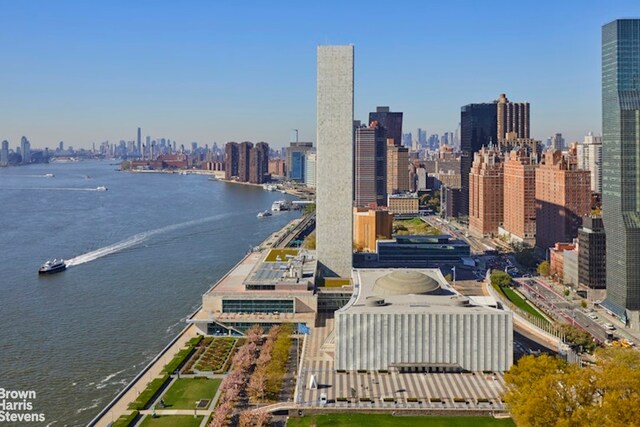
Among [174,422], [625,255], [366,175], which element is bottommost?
[174,422]

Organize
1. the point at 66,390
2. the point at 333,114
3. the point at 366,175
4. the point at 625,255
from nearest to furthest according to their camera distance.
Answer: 1. the point at 66,390
2. the point at 625,255
3. the point at 333,114
4. the point at 366,175

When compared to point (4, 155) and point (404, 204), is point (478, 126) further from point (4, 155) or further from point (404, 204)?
point (4, 155)

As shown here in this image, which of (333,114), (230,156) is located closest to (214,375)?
(333,114)

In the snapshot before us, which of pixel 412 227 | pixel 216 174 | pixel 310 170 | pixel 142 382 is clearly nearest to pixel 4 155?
pixel 216 174

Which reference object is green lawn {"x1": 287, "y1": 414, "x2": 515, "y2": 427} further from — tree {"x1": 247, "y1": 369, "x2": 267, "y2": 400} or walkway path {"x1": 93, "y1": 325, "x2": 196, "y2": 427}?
walkway path {"x1": 93, "y1": 325, "x2": 196, "y2": 427}

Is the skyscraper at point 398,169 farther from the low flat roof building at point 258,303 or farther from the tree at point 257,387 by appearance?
the tree at point 257,387

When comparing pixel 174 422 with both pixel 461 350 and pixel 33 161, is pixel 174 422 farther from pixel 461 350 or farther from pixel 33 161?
pixel 33 161
